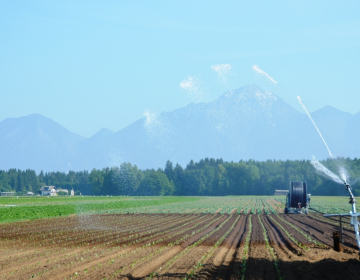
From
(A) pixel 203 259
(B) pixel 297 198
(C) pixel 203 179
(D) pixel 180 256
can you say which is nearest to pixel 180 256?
(D) pixel 180 256

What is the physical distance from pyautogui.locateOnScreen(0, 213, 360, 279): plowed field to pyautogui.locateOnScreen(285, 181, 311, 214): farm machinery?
56.9ft

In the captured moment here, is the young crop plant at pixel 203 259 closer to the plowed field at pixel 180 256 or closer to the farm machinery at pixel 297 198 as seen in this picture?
the plowed field at pixel 180 256

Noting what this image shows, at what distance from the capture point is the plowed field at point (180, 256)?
14914 millimetres

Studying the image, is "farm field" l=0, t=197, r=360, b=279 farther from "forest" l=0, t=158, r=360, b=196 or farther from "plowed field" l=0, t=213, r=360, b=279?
"forest" l=0, t=158, r=360, b=196

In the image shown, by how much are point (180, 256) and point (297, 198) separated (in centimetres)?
→ 3066

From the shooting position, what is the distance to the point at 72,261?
1777cm

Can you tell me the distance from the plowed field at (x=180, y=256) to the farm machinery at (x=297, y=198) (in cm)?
1736

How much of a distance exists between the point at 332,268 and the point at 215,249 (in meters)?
6.43

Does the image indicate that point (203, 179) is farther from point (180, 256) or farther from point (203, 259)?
point (203, 259)

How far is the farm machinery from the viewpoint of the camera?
46062 millimetres

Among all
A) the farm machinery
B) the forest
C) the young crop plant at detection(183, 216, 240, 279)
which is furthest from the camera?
the forest

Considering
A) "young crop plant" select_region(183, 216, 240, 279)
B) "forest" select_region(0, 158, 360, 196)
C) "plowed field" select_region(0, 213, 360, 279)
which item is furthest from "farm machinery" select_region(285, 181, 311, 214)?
"forest" select_region(0, 158, 360, 196)

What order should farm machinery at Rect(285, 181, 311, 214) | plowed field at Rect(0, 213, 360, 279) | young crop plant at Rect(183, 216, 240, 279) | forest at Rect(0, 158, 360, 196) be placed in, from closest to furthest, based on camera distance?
1. young crop plant at Rect(183, 216, 240, 279)
2. plowed field at Rect(0, 213, 360, 279)
3. farm machinery at Rect(285, 181, 311, 214)
4. forest at Rect(0, 158, 360, 196)

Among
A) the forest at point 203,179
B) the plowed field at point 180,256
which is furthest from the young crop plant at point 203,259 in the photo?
the forest at point 203,179
